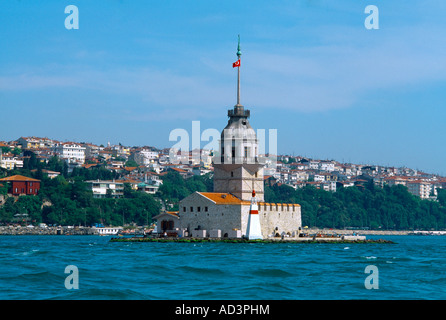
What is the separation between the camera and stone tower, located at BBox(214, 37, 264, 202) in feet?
189

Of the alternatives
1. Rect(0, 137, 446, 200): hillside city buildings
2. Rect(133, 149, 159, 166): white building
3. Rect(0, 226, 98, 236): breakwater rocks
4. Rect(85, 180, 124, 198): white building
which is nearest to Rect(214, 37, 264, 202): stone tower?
Rect(0, 226, 98, 236): breakwater rocks

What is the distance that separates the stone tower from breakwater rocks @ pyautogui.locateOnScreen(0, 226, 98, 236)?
40688mm

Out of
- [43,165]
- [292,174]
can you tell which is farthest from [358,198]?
[43,165]

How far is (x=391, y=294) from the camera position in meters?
23.3

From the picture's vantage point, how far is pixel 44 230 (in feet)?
317

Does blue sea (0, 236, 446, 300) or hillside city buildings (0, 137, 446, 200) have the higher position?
hillside city buildings (0, 137, 446, 200)

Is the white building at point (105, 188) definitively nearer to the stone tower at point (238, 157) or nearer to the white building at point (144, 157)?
the white building at point (144, 157)

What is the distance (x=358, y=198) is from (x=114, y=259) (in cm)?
11157

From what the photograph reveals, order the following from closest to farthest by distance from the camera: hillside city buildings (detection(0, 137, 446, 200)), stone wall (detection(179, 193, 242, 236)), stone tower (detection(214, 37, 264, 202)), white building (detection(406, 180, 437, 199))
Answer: stone wall (detection(179, 193, 242, 236)) → stone tower (detection(214, 37, 264, 202)) → hillside city buildings (detection(0, 137, 446, 200)) → white building (detection(406, 180, 437, 199))

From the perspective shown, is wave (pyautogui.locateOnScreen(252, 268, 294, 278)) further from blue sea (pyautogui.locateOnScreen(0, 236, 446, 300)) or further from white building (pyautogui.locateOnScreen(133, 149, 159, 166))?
white building (pyautogui.locateOnScreen(133, 149, 159, 166))

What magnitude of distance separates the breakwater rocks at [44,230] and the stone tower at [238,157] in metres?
40.7

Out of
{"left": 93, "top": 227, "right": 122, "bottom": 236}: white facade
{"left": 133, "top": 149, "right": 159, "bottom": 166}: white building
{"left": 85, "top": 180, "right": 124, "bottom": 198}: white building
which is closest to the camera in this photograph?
{"left": 93, "top": 227, "right": 122, "bottom": 236}: white facade

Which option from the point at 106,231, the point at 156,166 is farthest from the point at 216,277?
the point at 156,166

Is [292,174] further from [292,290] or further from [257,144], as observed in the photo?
[292,290]
